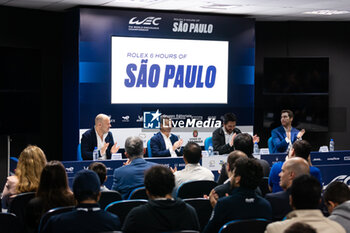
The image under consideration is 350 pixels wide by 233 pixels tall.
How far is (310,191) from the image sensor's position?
286 cm

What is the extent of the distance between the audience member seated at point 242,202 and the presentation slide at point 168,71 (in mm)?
5118

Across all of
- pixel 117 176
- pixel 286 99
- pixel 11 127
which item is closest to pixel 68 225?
pixel 117 176

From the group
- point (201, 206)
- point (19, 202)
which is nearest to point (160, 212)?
point (201, 206)

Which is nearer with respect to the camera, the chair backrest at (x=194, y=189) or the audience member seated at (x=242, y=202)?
the audience member seated at (x=242, y=202)

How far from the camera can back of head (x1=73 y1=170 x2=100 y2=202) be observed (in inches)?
123

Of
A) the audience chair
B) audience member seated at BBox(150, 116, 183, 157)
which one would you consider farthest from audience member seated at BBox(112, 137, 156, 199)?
audience member seated at BBox(150, 116, 183, 157)

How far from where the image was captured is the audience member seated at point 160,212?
3.05 metres

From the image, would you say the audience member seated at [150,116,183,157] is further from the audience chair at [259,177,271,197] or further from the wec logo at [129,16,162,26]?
the wec logo at [129,16,162,26]

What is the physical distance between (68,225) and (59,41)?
6534mm

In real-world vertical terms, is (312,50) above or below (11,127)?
above

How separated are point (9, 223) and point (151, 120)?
530cm

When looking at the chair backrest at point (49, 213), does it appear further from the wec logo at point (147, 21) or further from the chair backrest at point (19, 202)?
the wec logo at point (147, 21)

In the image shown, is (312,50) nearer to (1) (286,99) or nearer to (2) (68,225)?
(1) (286,99)

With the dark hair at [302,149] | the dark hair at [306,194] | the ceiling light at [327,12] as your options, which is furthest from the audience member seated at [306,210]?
the ceiling light at [327,12]
